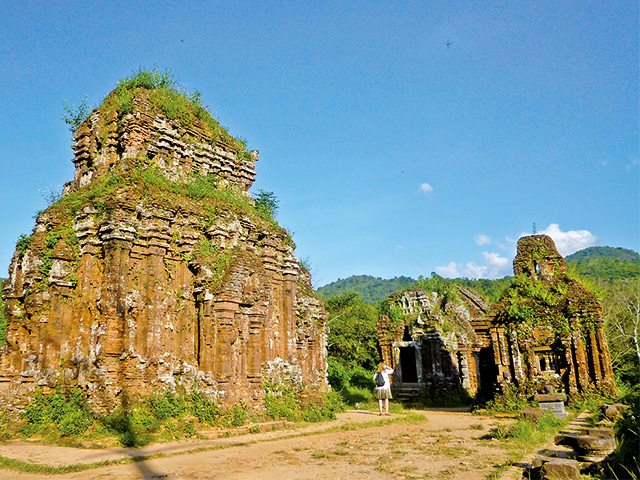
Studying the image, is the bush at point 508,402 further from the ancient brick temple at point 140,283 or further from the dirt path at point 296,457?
the ancient brick temple at point 140,283

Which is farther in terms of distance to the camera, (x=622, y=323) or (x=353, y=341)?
(x=353, y=341)

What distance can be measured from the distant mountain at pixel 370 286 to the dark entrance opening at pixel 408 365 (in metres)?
89.4

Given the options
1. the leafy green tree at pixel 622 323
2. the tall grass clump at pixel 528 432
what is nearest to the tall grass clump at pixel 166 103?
the tall grass clump at pixel 528 432

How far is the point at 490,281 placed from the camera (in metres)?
68.3

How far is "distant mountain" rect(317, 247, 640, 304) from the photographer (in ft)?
162

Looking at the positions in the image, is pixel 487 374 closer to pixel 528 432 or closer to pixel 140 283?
pixel 528 432

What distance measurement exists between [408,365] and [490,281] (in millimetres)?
45944

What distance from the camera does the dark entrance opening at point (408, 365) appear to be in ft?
82.3

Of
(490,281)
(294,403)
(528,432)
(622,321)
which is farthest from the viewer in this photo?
(490,281)

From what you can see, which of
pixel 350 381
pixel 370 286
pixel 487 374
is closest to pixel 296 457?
pixel 487 374

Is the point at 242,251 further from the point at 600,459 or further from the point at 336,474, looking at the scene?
the point at 600,459

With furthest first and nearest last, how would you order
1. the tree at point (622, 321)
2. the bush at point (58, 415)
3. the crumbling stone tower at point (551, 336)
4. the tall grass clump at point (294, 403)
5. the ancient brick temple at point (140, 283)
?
the tree at point (622, 321), the crumbling stone tower at point (551, 336), the tall grass clump at point (294, 403), the ancient brick temple at point (140, 283), the bush at point (58, 415)

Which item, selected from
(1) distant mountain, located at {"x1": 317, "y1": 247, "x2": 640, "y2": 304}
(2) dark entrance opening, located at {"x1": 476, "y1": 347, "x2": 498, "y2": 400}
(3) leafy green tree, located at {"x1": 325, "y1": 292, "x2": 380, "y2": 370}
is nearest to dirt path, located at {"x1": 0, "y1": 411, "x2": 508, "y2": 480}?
(2) dark entrance opening, located at {"x1": 476, "y1": 347, "x2": 498, "y2": 400}

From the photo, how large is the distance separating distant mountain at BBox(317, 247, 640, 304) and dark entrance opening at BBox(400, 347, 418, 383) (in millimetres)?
3644
